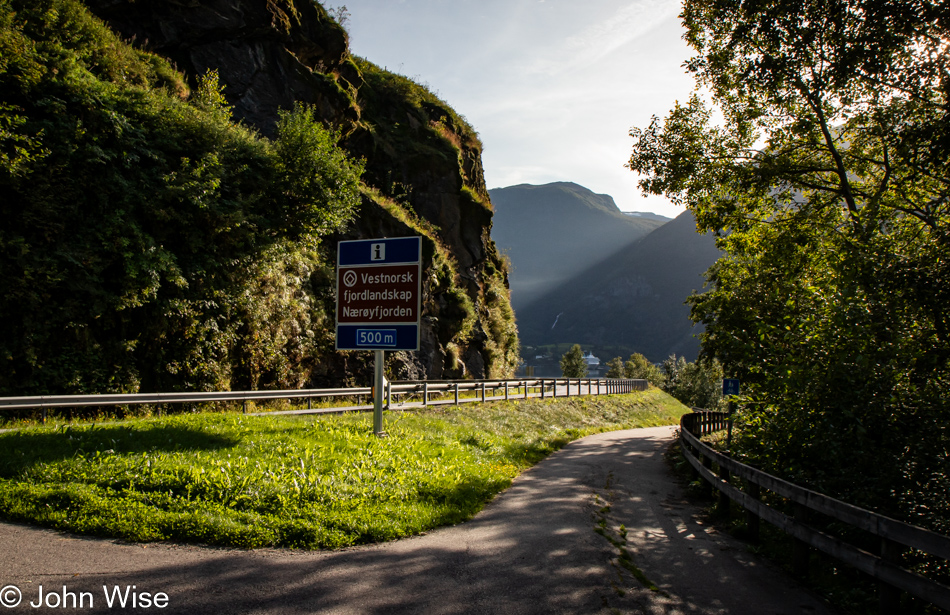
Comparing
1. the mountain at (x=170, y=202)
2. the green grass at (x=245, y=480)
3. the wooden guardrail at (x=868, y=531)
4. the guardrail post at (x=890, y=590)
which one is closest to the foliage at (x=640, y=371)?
the mountain at (x=170, y=202)

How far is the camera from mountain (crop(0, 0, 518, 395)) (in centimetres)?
1234

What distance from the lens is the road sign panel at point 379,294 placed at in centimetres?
1127

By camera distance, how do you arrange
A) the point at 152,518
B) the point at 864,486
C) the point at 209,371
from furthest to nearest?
the point at 209,371 < the point at 864,486 < the point at 152,518

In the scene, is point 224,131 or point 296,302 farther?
point 296,302

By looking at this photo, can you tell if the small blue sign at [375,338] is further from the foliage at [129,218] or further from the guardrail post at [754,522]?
the guardrail post at [754,522]

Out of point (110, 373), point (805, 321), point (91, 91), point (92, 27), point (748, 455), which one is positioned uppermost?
point (92, 27)

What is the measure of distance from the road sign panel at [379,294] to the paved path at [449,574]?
4.95 metres

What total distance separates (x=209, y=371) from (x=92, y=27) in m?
10.6

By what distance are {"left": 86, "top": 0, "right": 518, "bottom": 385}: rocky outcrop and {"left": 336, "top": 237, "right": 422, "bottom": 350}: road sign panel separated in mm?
9150

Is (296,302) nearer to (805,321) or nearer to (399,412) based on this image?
(399,412)

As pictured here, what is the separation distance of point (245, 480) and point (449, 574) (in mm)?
3513

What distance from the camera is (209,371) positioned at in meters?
15.0

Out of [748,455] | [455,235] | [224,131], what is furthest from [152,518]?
[455,235]

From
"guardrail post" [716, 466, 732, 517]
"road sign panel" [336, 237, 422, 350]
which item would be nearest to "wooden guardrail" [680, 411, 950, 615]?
"guardrail post" [716, 466, 732, 517]
